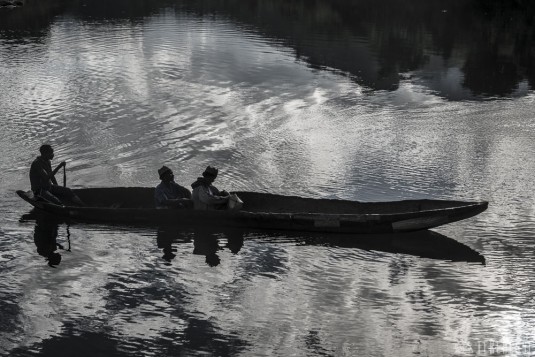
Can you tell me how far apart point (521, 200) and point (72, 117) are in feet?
40.9

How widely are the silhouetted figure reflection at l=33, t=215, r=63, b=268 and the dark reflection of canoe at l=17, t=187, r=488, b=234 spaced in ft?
0.81

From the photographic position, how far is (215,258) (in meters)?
15.3

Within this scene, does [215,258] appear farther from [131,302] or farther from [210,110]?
[210,110]

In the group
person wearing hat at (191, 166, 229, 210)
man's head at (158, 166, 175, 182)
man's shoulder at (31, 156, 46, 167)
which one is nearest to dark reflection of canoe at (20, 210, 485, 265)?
person wearing hat at (191, 166, 229, 210)

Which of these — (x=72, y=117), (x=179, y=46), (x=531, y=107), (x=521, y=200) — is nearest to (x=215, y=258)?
(x=521, y=200)

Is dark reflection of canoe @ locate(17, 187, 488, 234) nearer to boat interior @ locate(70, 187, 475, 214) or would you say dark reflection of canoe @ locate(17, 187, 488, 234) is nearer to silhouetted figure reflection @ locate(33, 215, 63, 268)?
boat interior @ locate(70, 187, 475, 214)

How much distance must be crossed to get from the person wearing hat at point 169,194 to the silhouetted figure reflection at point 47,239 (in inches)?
73.3

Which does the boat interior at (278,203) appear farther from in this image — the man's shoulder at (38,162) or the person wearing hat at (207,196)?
the man's shoulder at (38,162)

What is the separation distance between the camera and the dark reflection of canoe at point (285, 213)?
15.3 meters

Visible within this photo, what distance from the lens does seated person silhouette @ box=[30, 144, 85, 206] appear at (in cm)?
1703

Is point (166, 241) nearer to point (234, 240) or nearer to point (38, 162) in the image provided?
point (234, 240)

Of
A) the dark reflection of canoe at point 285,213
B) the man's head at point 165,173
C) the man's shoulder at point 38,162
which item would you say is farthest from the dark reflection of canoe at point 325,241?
the man's shoulder at point 38,162

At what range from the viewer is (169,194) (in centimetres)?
1656

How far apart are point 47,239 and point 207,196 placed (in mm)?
2845
